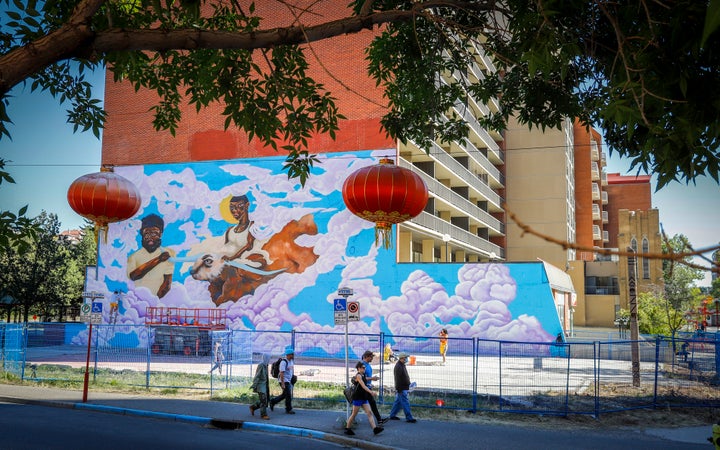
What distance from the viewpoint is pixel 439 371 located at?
20812 millimetres

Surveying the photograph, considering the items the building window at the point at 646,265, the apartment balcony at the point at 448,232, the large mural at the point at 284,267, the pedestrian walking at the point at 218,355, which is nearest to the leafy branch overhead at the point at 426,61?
the pedestrian walking at the point at 218,355

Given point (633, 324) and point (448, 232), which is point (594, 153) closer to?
point (448, 232)

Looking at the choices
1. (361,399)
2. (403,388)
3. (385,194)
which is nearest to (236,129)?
(385,194)

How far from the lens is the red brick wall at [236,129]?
33250 millimetres

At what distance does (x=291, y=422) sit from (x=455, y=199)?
3260 centimetres

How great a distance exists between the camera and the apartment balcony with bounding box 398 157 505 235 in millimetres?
38263

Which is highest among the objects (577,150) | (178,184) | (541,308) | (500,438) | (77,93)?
(577,150)

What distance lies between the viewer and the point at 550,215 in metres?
60.3

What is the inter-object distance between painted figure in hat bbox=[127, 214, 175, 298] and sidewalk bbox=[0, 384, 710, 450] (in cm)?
1648

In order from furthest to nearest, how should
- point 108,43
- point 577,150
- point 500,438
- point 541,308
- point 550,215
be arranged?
point 577,150 < point 550,215 < point 541,308 < point 500,438 < point 108,43

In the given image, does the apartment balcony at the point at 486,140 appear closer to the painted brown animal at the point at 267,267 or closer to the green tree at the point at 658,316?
the green tree at the point at 658,316

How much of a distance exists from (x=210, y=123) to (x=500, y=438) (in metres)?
28.9

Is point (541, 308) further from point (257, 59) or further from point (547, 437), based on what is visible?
point (257, 59)

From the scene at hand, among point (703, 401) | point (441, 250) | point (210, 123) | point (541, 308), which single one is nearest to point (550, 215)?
point (441, 250)
